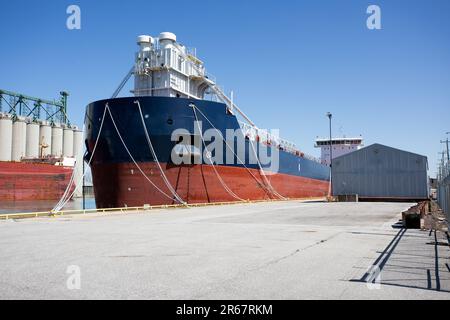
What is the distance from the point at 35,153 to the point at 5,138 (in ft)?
23.9

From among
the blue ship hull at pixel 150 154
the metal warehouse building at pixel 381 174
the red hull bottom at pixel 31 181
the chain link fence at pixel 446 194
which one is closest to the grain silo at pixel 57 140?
the red hull bottom at pixel 31 181

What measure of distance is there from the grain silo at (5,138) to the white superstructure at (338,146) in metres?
49.2

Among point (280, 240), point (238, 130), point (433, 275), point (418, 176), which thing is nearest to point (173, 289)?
point (433, 275)

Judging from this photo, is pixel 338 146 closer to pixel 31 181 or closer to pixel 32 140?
pixel 31 181

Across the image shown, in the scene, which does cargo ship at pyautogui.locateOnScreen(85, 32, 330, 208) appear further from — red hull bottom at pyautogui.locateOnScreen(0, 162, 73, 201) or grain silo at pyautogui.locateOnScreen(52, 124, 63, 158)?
grain silo at pyautogui.locateOnScreen(52, 124, 63, 158)

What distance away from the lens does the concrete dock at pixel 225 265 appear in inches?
179

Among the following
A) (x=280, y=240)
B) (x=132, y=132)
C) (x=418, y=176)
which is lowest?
(x=280, y=240)

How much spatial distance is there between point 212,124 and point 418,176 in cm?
1686

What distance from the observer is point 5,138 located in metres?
62.9

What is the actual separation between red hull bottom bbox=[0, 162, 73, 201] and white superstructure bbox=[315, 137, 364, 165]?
36.0 meters

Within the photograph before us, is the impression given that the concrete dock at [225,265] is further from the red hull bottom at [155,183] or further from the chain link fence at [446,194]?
the red hull bottom at [155,183]

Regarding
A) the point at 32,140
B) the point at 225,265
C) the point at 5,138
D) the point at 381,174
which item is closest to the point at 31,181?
the point at 5,138
